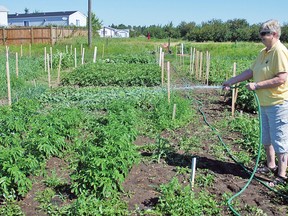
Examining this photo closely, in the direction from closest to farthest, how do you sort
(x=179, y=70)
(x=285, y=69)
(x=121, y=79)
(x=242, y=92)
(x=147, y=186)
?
1. (x=285, y=69)
2. (x=147, y=186)
3. (x=242, y=92)
4. (x=121, y=79)
5. (x=179, y=70)

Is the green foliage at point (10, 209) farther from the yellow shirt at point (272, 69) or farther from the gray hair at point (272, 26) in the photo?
the gray hair at point (272, 26)

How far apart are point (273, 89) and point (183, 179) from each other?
1.51 metres

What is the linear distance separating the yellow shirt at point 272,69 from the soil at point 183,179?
1.02 meters

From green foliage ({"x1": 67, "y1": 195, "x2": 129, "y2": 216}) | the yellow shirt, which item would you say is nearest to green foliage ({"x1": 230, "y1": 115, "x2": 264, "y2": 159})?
the yellow shirt

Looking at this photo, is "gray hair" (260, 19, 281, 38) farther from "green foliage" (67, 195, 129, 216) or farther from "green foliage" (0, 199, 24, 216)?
"green foliage" (0, 199, 24, 216)

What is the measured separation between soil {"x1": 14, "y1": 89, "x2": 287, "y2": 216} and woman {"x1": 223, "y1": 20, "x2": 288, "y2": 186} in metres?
0.40

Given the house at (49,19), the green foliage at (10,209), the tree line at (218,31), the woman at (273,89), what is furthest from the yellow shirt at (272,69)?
the house at (49,19)

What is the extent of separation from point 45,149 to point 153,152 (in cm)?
157

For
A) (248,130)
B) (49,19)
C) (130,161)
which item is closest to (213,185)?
(130,161)

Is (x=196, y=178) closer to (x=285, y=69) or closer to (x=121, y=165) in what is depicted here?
(x=121, y=165)

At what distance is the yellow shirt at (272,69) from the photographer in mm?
3920

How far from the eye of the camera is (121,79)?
12555 millimetres

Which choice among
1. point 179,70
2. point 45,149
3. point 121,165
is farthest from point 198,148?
point 179,70

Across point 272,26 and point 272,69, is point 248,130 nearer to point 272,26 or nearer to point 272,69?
point 272,69
